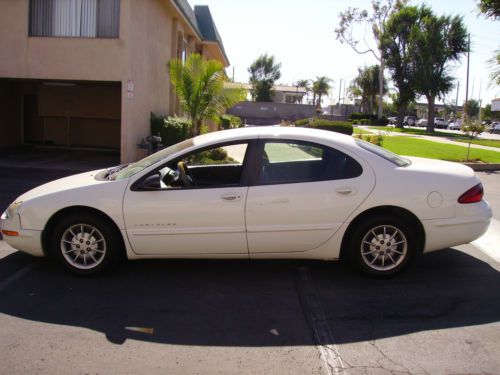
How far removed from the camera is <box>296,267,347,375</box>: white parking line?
3559mm

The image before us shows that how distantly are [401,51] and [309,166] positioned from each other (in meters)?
52.3

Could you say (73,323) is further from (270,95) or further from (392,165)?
(270,95)

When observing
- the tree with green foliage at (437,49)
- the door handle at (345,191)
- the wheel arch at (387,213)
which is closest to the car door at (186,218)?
the door handle at (345,191)

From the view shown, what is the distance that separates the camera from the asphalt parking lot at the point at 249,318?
3.58 m

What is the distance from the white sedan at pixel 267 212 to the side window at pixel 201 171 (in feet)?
0.14

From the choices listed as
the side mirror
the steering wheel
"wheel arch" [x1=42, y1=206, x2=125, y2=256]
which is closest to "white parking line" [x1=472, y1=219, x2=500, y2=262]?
the steering wheel

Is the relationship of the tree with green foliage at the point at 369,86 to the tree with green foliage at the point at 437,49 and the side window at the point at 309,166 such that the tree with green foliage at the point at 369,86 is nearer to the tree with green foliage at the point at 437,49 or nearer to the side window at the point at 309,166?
the tree with green foliage at the point at 437,49

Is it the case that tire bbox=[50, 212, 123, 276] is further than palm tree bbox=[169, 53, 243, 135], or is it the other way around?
palm tree bbox=[169, 53, 243, 135]

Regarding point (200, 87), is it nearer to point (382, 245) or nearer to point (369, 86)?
point (382, 245)

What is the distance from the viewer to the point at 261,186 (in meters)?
5.00

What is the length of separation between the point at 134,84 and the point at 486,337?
11.9m

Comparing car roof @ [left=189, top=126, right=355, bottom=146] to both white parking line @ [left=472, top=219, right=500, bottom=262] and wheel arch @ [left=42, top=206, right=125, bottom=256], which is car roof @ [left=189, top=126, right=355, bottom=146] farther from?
white parking line @ [left=472, top=219, right=500, bottom=262]

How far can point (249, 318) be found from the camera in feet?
14.1

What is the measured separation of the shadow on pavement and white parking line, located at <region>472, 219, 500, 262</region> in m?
0.48
